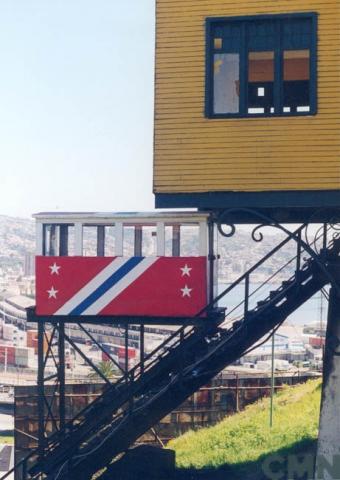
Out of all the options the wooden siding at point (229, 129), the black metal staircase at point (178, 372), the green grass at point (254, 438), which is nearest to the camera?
the wooden siding at point (229, 129)

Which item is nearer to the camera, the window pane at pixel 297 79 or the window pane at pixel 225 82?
the window pane at pixel 297 79

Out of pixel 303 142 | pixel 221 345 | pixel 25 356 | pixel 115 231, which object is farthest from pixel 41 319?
pixel 25 356

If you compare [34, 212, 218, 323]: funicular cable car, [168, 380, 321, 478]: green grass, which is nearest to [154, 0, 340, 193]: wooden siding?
[34, 212, 218, 323]: funicular cable car

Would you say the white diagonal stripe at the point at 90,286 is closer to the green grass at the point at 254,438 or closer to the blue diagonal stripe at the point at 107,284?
the blue diagonal stripe at the point at 107,284

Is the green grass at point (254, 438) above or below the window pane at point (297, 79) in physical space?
below

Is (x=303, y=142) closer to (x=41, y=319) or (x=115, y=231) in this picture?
(x=115, y=231)

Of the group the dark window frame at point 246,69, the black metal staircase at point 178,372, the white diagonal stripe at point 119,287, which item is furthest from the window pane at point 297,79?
the white diagonal stripe at point 119,287
